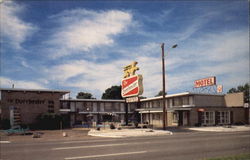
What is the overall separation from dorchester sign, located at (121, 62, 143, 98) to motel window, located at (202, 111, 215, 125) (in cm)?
1616

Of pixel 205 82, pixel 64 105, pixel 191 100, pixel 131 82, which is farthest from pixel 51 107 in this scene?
pixel 205 82

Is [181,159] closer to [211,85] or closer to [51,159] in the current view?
[51,159]

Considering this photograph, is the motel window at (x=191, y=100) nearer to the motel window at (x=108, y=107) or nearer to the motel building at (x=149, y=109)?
the motel building at (x=149, y=109)

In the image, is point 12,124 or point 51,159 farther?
point 12,124

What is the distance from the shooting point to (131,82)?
3303 centimetres

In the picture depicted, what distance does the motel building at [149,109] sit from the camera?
124ft

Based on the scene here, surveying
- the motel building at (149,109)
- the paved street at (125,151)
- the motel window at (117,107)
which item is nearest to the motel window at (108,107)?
the motel building at (149,109)

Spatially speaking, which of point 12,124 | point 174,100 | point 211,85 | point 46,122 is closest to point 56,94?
point 46,122

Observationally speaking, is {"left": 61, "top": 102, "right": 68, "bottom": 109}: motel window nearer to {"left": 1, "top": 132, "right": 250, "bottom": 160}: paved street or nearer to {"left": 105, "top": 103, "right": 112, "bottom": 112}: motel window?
{"left": 105, "top": 103, "right": 112, "bottom": 112}: motel window

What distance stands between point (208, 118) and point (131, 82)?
1789cm

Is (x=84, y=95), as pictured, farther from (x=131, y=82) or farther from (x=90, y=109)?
(x=131, y=82)

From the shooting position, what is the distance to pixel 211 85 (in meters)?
49.0

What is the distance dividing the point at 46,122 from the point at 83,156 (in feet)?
95.6

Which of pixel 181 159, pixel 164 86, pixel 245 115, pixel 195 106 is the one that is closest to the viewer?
pixel 181 159
